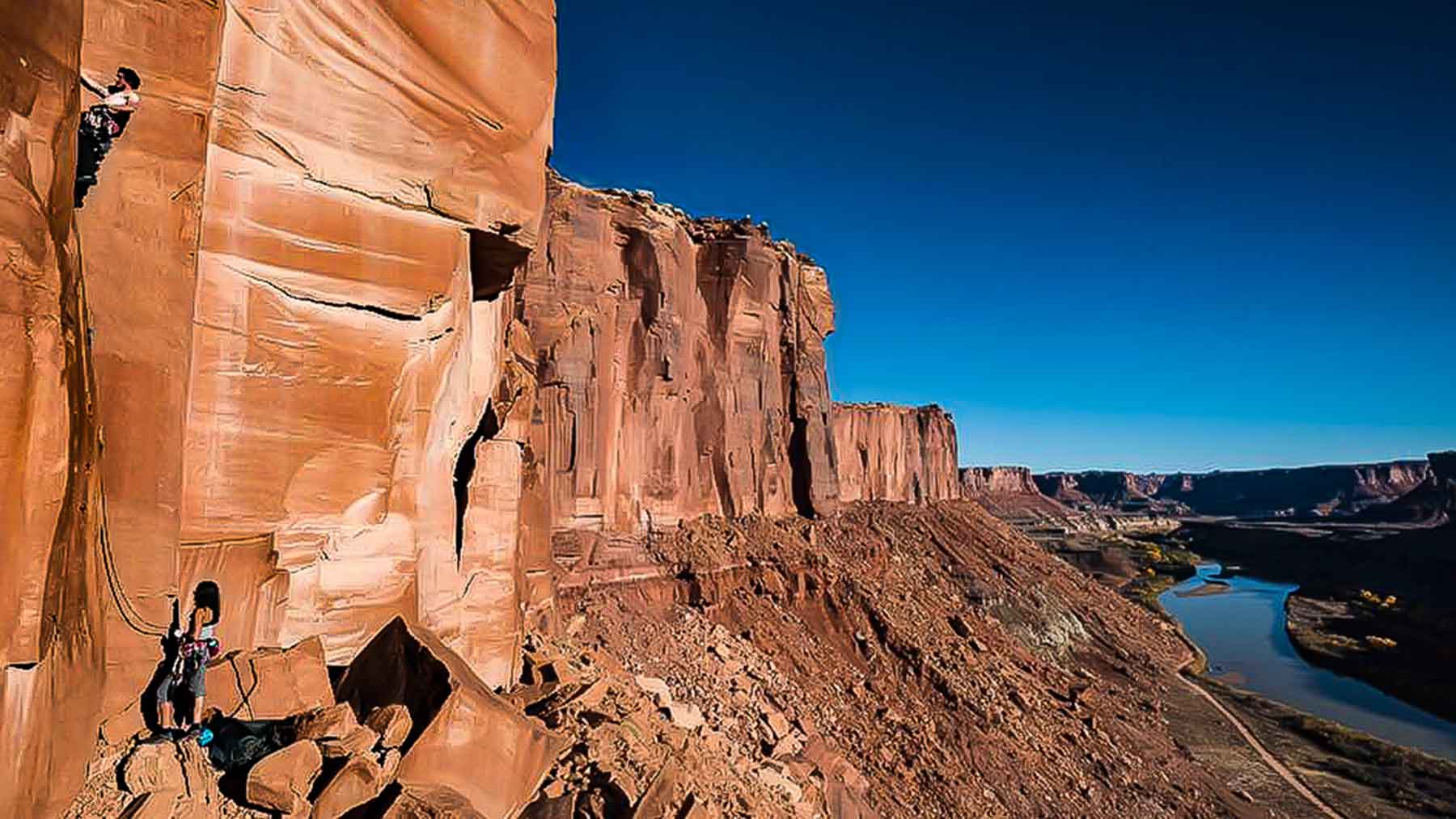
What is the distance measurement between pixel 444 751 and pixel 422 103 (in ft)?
22.6

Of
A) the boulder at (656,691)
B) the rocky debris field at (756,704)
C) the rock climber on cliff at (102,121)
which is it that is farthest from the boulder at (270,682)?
the boulder at (656,691)

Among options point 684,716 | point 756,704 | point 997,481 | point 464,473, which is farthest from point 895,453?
point 997,481

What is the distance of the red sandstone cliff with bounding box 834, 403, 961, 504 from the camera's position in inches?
2442

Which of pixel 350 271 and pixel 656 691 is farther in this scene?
pixel 656 691

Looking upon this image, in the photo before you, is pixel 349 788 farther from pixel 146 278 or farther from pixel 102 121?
pixel 102 121

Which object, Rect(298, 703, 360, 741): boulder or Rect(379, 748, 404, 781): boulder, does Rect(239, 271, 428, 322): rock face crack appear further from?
Rect(379, 748, 404, 781): boulder

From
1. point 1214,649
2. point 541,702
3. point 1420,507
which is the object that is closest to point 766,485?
point 541,702

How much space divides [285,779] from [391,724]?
112cm

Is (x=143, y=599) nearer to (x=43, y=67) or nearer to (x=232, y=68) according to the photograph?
(x=43, y=67)

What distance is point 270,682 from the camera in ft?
24.1

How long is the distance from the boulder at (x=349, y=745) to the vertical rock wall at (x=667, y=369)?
64.6 ft

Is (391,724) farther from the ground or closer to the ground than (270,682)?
closer to the ground

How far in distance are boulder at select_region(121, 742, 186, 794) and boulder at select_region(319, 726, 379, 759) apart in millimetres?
965

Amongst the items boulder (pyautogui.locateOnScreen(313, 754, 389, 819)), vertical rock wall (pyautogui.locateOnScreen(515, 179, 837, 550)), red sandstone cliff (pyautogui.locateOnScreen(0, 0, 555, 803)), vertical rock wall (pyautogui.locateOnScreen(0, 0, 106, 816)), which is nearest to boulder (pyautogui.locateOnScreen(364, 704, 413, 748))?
boulder (pyautogui.locateOnScreen(313, 754, 389, 819))
